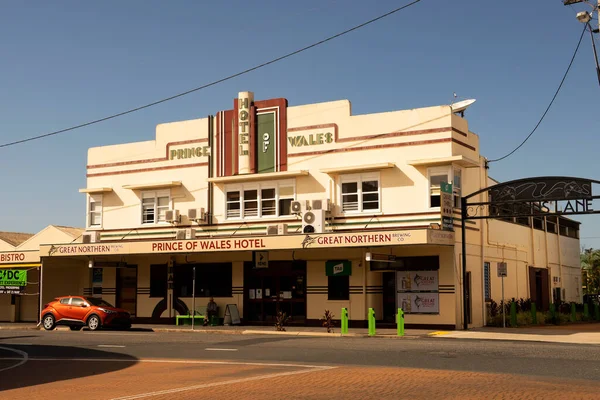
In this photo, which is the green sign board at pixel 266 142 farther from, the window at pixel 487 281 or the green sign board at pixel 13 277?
the green sign board at pixel 13 277

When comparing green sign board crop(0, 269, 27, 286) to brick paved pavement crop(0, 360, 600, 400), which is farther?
green sign board crop(0, 269, 27, 286)

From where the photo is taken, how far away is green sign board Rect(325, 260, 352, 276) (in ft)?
103

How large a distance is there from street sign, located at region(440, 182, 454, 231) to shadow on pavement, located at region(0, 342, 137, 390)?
45.6 ft

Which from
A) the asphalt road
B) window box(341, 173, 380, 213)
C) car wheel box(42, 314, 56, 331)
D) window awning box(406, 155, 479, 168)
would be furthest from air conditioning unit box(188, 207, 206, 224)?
the asphalt road

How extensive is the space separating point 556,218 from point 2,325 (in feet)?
99.6

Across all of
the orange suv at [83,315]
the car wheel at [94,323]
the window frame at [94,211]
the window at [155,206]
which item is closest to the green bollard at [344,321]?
the orange suv at [83,315]

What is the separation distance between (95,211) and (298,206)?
1201cm

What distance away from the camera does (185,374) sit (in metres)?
15.5

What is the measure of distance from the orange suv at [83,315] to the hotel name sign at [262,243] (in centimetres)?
286

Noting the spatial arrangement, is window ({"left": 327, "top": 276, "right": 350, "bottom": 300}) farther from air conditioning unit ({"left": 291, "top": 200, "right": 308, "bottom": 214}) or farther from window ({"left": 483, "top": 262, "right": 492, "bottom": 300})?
window ({"left": 483, "top": 262, "right": 492, "bottom": 300})

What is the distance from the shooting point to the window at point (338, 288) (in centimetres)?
3167

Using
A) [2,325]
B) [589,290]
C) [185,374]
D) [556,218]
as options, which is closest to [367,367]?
[185,374]

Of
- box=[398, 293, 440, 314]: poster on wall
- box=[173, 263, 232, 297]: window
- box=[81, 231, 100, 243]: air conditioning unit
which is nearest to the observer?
box=[398, 293, 440, 314]: poster on wall

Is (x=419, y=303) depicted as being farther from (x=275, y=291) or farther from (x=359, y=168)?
(x=275, y=291)
